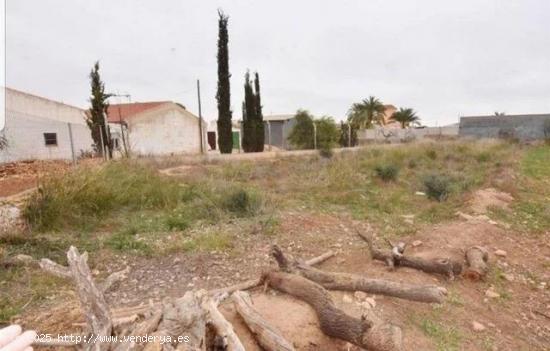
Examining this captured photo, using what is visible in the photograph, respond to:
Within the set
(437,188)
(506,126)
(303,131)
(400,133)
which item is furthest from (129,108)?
(506,126)

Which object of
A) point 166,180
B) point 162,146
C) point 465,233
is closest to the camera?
point 465,233

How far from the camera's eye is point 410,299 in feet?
9.95

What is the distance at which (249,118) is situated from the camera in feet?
72.5

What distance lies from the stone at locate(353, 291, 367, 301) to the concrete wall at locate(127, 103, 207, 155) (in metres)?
19.1

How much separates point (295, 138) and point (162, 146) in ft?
27.2

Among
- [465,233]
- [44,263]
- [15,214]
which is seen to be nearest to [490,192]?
[465,233]

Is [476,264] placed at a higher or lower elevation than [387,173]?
lower

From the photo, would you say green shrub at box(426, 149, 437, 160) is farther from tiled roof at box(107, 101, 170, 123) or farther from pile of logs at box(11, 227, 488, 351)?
tiled roof at box(107, 101, 170, 123)

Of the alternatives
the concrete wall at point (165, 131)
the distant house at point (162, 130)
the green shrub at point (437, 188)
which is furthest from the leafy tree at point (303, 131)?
the green shrub at point (437, 188)

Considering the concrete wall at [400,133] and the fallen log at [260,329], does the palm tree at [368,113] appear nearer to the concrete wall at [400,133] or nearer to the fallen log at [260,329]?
the concrete wall at [400,133]

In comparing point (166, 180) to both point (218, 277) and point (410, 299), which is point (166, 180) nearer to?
point (218, 277)

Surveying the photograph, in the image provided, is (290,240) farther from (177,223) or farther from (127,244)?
(127,244)

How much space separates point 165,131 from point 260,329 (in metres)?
21.3

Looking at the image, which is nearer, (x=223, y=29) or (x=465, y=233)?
(x=465, y=233)
